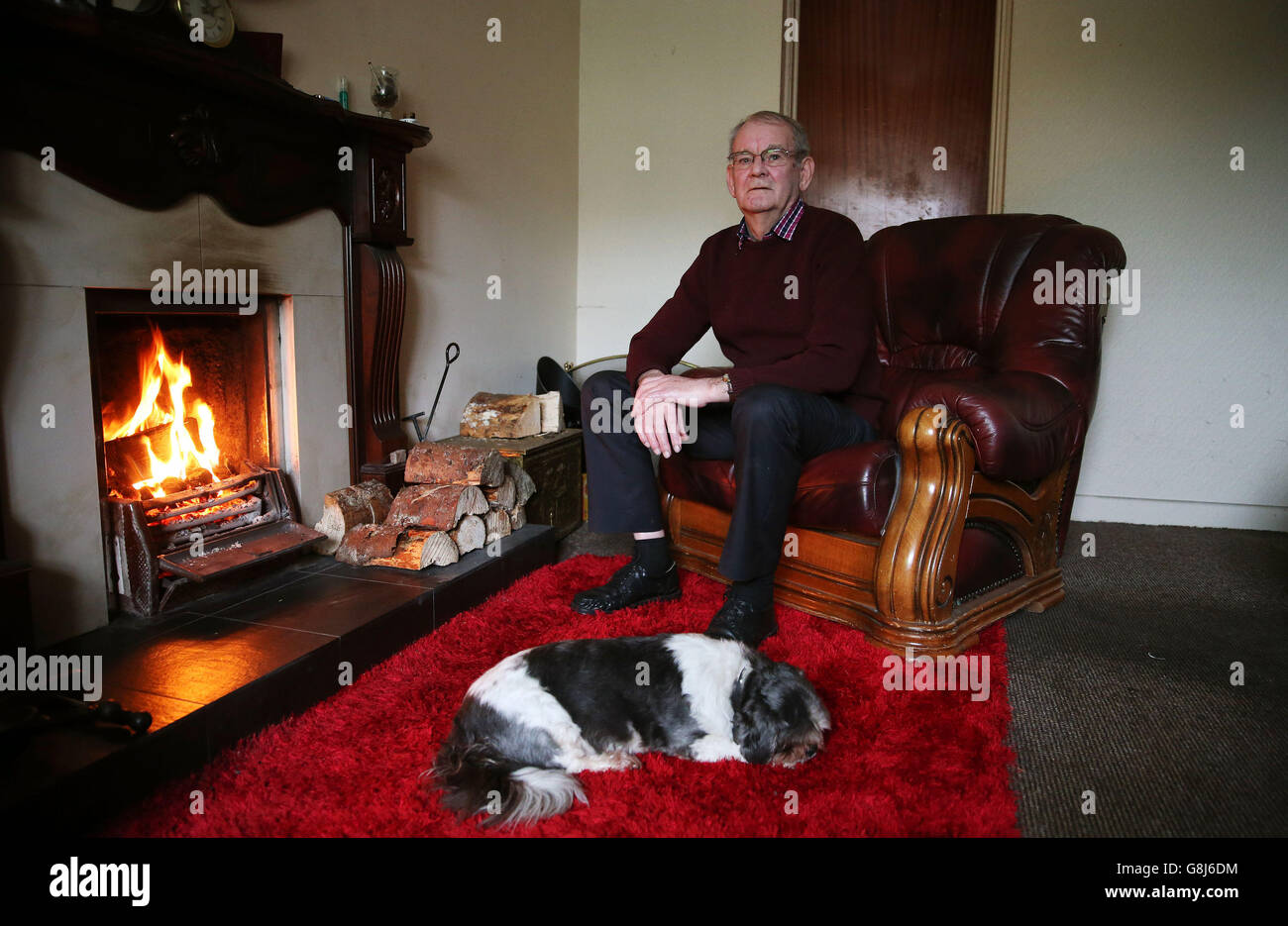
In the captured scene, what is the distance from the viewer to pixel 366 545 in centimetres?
221

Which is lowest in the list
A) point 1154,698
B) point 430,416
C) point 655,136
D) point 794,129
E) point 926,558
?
point 1154,698

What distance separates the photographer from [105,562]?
5.85ft

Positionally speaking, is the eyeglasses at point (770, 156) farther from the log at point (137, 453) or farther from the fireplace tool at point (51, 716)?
the fireplace tool at point (51, 716)

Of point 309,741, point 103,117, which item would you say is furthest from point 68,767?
point 103,117

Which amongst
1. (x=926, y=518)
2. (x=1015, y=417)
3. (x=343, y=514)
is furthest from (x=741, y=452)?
(x=343, y=514)

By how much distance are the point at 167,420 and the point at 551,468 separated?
47.4 inches

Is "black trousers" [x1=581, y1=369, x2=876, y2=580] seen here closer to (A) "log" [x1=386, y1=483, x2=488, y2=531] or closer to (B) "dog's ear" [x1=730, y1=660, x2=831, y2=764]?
(A) "log" [x1=386, y1=483, x2=488, y2=531]

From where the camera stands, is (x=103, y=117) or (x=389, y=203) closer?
(x=103, y=117)

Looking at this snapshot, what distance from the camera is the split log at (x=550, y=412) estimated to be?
3113 mm

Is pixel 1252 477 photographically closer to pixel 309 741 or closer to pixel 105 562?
pixel 309 741

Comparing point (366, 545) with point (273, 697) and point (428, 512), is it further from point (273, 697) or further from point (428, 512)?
point (273, 697)
